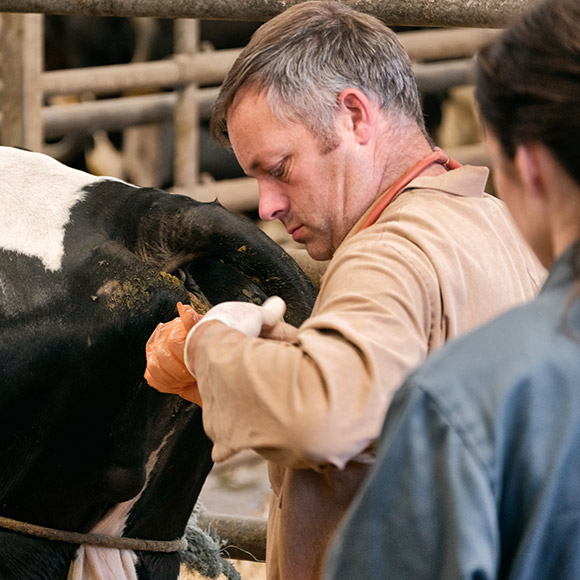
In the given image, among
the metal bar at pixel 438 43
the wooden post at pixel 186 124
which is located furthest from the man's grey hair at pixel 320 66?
the metal bar at pixel 438 43

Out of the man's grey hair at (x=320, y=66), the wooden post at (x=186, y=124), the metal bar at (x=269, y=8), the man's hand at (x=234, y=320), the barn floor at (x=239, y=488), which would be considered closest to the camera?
the man's hand at (x=234, y=320)

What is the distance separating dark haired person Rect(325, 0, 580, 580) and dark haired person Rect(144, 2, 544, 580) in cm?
20

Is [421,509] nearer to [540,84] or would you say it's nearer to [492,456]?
[492,456]

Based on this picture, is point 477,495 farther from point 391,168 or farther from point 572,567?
point 391,168

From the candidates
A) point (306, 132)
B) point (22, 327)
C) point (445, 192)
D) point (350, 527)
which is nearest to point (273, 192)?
point (306, 132)

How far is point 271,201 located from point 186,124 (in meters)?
3.70

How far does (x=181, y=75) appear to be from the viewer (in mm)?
4961

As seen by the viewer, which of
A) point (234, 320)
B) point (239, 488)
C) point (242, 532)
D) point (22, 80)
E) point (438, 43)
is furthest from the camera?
point (438, 43)

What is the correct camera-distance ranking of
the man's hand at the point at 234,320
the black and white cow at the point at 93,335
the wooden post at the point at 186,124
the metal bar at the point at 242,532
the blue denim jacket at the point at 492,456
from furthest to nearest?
the wooden post at the point at 186,124
the metal bar at the point at 242,532
the black and white cow at the point at 93,335
the man's hand at the point at 234,320
the blue denim jacket at the point at 492,456

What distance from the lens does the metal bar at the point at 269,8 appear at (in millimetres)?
1914

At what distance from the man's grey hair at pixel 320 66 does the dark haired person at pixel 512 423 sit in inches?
18.8

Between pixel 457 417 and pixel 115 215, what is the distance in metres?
0.93

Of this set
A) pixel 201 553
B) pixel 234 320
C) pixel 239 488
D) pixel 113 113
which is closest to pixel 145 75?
pixel 113 113

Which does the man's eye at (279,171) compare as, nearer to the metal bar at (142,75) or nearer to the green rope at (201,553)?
the green rope at (201,553)
